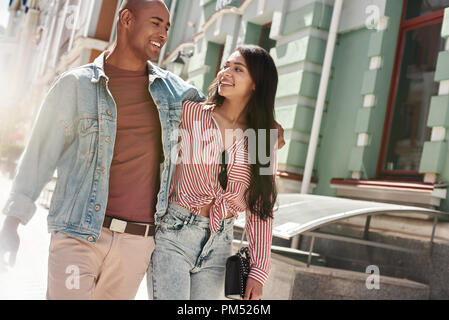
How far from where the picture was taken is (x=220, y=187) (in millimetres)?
2699

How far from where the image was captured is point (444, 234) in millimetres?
5676

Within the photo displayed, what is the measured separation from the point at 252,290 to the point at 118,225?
76cm

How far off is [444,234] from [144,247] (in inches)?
162

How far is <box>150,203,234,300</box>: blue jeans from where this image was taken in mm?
2521

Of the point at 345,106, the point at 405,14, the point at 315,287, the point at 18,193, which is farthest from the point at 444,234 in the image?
the point at 18,193

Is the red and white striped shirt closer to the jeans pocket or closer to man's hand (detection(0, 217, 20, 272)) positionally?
the jeans pocket

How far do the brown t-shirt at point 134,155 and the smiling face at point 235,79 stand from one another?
40 cm

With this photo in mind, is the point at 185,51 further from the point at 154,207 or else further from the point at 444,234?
the point at 154,207

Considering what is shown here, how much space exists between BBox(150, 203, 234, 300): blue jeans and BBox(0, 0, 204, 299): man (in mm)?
79

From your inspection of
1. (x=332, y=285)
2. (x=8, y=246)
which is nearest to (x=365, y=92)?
(x=332, y=285)

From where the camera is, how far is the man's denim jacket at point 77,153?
239cm

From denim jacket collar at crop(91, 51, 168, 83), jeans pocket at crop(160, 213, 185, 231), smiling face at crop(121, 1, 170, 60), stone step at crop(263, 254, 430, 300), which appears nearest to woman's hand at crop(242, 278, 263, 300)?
jeans pocket at crop(160, 213, 185, 231)

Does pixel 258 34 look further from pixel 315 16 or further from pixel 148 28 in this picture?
pixel 148 28

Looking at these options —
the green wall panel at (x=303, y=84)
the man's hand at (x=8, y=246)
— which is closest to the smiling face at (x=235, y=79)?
the man's hand at (x=8, y=246)
